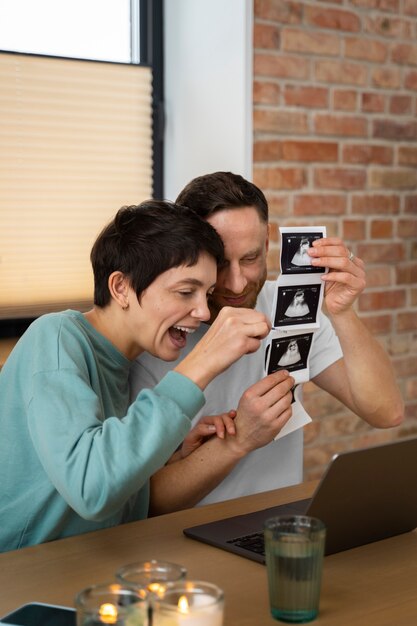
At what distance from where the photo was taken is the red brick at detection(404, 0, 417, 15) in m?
3.33

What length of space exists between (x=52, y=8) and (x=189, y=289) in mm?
1485

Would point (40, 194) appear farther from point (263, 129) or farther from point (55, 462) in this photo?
point (55, 462)

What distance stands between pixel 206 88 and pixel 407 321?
3.70ft

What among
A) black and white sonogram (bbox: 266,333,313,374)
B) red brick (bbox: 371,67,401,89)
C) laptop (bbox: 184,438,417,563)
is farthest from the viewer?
red brick (bbox: 371,67,401,89)

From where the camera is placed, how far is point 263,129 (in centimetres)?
298

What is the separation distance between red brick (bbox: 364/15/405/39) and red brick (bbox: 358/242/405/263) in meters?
0.72

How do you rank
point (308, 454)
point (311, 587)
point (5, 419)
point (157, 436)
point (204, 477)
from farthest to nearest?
point (308, 454)
point (204, 477)
point (5, 419)
point (157, 436)
point (311, 587)

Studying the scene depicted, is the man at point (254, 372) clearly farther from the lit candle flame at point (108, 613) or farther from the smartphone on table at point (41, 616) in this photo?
the lit candle flame at point (108, 613)

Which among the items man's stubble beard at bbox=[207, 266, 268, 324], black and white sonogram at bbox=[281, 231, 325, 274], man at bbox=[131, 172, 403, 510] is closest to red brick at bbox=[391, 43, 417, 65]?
man at bbox=[131, 172, 403, 510]

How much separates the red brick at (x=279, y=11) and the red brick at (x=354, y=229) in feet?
2.27

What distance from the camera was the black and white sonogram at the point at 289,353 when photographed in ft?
6.23

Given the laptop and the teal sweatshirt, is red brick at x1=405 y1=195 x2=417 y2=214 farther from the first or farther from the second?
the laptop

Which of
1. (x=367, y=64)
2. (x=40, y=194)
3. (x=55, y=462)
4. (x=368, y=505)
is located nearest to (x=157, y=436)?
(x=55, y=462)

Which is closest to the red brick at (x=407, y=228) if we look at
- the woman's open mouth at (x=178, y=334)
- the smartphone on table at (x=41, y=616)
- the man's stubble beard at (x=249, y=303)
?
the man's stubble beard at (x=249, y=303)
